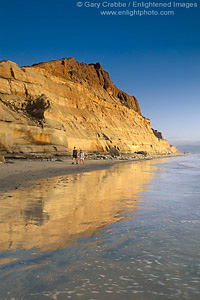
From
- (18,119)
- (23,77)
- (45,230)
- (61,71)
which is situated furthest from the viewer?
(61,71)

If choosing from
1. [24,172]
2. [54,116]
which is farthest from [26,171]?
[54,116]

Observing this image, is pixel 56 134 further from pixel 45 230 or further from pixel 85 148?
pixel 45 230

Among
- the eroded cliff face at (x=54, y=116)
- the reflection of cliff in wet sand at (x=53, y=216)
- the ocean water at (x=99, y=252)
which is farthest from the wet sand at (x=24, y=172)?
the eroded cliff face at (x=54, y=116)

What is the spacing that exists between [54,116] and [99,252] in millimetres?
21874

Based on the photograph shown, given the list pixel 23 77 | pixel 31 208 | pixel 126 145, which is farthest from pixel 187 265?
pixel 126 145

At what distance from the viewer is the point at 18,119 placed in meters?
17.8

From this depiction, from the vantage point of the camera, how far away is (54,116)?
23203 millimetres

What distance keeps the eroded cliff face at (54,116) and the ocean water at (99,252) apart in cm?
1401

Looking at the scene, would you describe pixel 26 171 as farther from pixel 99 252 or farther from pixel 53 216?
pixel 99 252

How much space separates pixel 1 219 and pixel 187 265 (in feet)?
9.58

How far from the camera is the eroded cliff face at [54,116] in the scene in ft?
58.1

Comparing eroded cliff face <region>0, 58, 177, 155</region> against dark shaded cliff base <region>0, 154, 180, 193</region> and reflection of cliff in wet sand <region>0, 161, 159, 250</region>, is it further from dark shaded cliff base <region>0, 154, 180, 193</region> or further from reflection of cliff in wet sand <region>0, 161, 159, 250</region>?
reflection of cliff in wet sand <region>0, 161, 159, 250</region>

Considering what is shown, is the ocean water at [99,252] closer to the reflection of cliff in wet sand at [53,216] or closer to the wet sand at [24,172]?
the reflection of cliff in wet sand at [53,216]

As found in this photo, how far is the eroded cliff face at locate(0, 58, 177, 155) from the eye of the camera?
17.7 m
